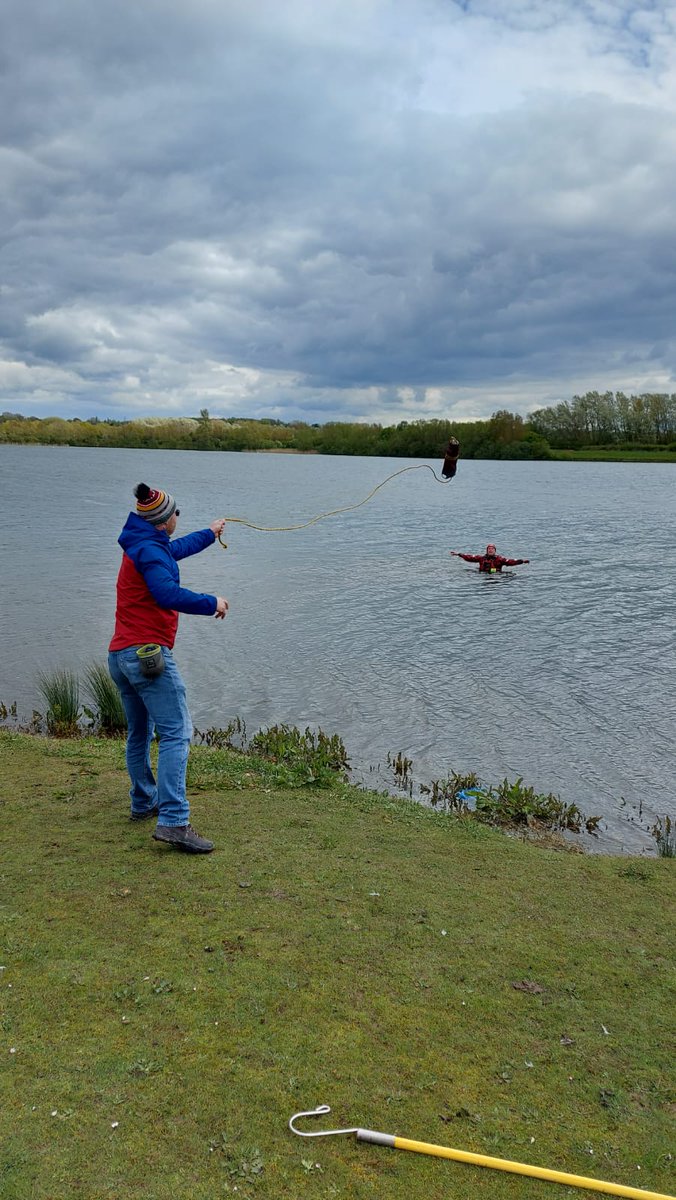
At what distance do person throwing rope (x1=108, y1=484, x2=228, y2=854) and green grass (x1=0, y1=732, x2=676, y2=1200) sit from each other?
0.40 m

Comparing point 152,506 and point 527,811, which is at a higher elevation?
point 152,506

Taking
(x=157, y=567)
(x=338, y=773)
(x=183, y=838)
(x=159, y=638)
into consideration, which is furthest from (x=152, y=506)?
(x=338, y=773)

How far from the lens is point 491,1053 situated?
13.5 feet

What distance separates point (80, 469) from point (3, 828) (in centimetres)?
10013

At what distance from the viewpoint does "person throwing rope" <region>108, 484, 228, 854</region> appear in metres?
6.02

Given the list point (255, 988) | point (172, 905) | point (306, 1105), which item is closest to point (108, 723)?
point (172, 905)

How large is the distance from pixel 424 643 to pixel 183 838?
1230 cm

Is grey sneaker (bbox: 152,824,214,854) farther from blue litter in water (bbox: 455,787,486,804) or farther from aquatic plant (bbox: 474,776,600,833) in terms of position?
blue litter in water (bbox: 455,787,486,804)

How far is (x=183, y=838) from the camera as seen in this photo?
6.21 metres

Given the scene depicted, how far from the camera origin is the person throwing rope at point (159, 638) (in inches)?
237

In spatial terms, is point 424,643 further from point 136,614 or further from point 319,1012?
point 319,1012

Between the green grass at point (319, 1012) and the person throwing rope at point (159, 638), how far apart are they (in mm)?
395

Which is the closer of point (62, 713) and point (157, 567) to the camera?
point (157, 567)

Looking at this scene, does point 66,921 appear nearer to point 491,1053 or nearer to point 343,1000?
point 343,1000
